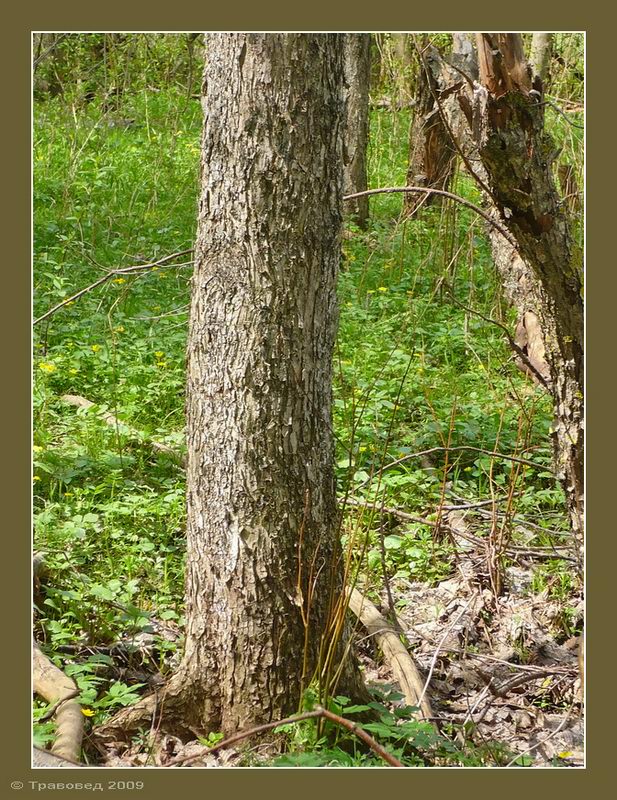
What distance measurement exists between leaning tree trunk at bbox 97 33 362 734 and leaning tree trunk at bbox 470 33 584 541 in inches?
24.7

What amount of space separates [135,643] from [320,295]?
1.52m

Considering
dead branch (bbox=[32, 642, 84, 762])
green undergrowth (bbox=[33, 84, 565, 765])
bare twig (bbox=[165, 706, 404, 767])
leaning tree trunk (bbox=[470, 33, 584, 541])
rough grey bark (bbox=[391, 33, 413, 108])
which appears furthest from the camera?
rough grey bark (bbox=[391, 33, 413, 108])

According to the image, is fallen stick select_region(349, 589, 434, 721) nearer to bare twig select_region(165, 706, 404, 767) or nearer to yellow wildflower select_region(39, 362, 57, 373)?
bare twig select_region(165, 706, 404, 767)

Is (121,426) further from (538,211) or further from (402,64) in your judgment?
(402,64)

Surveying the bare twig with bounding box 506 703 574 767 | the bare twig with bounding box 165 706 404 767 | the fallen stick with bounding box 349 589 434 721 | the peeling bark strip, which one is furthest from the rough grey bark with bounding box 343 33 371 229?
the bare twig with bounding box 165 706 404 767

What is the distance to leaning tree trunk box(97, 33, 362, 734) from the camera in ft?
8.19

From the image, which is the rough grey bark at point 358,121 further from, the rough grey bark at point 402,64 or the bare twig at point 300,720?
the bare twig at point 300,720

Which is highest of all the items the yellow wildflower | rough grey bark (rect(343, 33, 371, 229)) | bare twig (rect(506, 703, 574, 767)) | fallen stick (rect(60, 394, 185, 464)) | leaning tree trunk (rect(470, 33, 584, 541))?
rough grey bark (rect(343, 33, 371, 229))

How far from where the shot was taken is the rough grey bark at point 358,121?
813 cm

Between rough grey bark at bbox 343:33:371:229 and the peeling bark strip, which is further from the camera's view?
rough grey bark at bbox 343:33:371:229

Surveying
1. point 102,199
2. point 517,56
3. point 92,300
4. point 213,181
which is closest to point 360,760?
point 213,181

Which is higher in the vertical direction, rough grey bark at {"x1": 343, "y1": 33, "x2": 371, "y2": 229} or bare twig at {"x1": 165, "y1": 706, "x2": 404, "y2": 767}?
rough grey bark at {"x1": 343, "y1": 33, "x2": 371, "y2": 229}

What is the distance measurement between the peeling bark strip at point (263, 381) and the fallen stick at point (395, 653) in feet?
1.01

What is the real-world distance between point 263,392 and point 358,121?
6.28 metres
